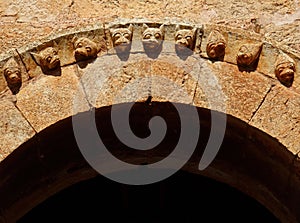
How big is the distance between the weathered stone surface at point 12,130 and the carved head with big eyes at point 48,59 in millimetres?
262

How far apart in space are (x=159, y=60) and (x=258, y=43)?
1.55ft

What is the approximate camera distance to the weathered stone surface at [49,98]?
4.11 metres

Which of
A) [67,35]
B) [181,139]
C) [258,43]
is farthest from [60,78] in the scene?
[258,43]

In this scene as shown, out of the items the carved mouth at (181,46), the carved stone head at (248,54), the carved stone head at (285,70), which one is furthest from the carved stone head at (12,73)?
the carved stone head at (285,70)

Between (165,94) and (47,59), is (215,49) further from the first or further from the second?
(47,59)

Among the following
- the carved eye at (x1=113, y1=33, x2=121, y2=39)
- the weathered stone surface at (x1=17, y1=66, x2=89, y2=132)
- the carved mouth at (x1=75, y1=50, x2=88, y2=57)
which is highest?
the carved eye at (x1=113, y1=33, x2=121, y2=39)

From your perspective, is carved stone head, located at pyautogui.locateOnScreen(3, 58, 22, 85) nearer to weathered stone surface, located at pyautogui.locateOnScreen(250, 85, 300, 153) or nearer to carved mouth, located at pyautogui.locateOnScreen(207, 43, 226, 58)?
carved mouth, located at pyautogui.locateOnScreen(207, 43, 226, 58)

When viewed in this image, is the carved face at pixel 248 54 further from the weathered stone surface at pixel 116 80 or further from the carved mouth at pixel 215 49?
the weathered stone surface at pixel 116 80

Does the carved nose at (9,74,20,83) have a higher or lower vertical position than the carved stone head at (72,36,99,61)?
lower

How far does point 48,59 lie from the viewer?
13.9ft

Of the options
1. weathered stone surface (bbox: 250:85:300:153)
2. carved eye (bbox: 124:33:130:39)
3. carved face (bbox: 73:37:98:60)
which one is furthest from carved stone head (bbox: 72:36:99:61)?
weathered stone surface (bbox: 250:85:300:153)

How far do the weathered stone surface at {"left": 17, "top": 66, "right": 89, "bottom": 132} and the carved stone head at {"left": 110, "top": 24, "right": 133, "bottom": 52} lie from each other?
0.23 meters

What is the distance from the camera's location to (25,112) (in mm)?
4129

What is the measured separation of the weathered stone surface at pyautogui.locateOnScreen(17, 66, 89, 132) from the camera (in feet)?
13.5
